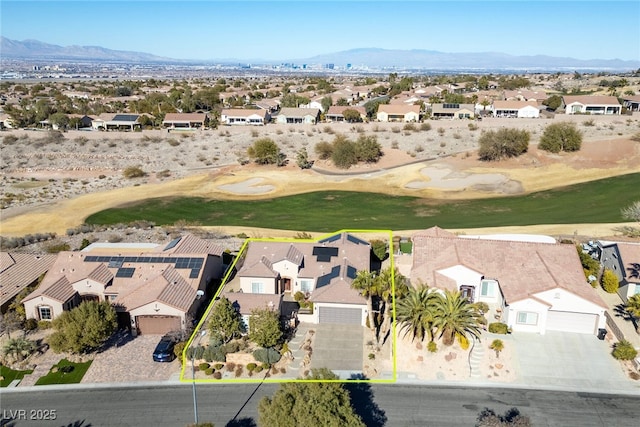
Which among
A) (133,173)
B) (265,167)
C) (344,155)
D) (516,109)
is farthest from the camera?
(516,109)

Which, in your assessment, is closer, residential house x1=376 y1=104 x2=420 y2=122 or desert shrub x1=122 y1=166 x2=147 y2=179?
desert shrub x1=122 y1=166 x2=147 y2=179

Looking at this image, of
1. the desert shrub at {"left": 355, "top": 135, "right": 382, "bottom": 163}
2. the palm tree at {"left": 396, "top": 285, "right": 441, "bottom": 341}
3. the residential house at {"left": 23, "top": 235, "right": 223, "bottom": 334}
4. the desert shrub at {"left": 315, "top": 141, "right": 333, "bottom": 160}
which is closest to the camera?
the palm tree at {"left": 396, "top": 285, "right": 441, "bottom": 341}

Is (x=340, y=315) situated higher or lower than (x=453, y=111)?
lower

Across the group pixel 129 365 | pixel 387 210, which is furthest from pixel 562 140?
pixel 129 365

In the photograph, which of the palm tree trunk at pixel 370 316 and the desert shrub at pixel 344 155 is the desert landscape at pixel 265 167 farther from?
the palm tree trunk at pixel 370 316

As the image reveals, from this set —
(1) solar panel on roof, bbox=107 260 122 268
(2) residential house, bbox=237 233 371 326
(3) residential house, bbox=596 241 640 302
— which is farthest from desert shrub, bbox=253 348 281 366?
(3) residential house, bbox=596 241 640 302

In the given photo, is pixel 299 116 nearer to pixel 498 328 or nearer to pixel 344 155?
pixel 344 155

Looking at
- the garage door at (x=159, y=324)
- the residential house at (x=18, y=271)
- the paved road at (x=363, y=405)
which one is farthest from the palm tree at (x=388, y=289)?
the residential house at (x=18, y=271)

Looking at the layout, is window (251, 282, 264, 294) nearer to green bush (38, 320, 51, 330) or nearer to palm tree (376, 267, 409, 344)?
palm tree (376, 267, 409, 344)
